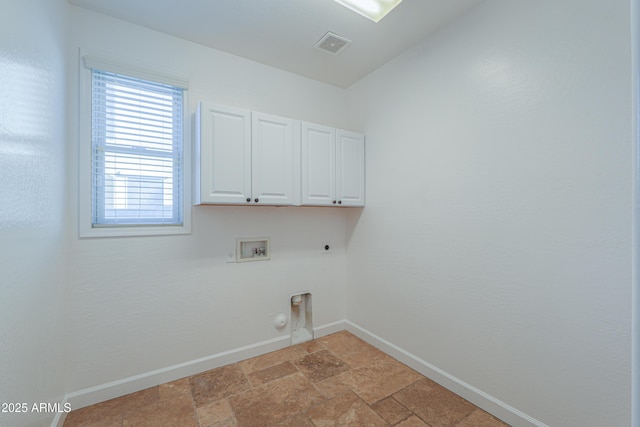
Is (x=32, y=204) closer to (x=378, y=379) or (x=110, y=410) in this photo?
(x=110, y=410)

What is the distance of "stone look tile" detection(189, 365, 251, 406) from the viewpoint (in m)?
2.02

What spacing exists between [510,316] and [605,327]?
44 centimetres

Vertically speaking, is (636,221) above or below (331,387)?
above

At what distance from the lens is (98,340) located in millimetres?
1960

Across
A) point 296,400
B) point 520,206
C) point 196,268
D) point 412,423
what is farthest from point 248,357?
point 520,206

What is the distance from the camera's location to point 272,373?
2.30 meters

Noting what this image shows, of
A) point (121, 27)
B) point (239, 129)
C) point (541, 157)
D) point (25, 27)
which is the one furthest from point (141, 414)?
point (541, 157)

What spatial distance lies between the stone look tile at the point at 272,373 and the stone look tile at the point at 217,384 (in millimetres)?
63

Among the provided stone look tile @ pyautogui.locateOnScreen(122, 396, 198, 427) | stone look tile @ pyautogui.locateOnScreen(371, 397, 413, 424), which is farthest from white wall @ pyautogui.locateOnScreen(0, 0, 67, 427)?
stone look tile @ pyautogui.locateOnScreen(371, 397, 413, 424)

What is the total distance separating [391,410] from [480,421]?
0.55 m

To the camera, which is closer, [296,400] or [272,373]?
[296,400]

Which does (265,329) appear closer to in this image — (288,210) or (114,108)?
(288,210)

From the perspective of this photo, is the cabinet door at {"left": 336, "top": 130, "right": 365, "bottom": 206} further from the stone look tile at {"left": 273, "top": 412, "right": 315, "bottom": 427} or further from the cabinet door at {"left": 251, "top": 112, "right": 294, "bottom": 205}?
the stone look tile at {"left": 273, "top": 412, "right": 315, "bottom": 427}

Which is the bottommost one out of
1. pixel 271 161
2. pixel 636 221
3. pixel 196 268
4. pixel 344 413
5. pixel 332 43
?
pixel 344 413
